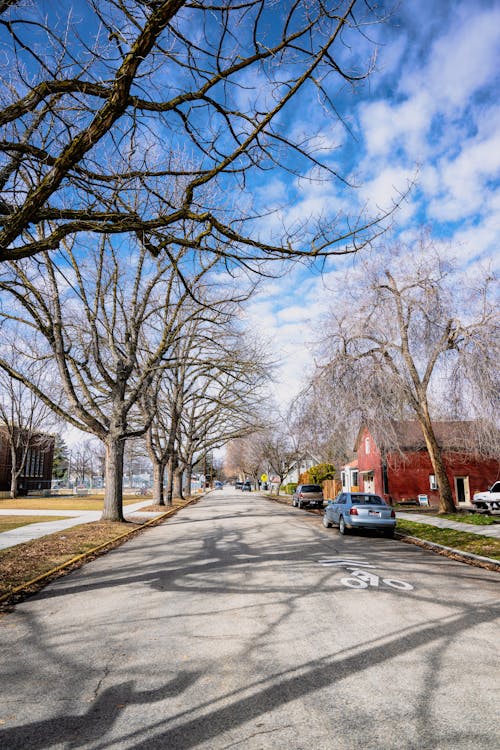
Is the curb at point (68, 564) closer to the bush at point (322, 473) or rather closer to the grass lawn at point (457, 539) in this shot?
the grass lawn at point (457, 539)

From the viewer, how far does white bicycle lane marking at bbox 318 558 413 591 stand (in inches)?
329

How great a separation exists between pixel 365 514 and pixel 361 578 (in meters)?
8.09

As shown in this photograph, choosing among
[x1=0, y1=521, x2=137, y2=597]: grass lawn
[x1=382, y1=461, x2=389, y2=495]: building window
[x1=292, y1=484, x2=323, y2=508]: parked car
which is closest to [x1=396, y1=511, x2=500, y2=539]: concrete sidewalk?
[x1=0, y1=521, x2=137, y2=597]: grass lawn

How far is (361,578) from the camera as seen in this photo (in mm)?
9000

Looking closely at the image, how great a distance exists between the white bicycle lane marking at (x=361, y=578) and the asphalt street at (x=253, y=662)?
2.3 inches

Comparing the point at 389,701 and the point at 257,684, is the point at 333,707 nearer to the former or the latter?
the point at 389,701

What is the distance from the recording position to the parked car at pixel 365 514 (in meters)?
16.7

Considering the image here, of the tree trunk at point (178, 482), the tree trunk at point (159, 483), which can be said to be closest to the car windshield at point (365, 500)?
the tree trunk at point (159, 483)

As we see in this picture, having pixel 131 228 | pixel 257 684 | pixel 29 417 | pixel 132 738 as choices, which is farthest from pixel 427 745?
pixel 29 417

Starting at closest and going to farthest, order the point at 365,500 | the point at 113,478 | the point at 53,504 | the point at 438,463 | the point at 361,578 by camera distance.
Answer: the point at 361,578 < the point at 365,500 < the point at 113,478 < the point at 438,463 < the point at 53,504

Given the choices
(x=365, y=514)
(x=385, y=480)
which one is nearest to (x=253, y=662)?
(x=365, y=514)

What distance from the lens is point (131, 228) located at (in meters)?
6.41

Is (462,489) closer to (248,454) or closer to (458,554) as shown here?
(458,554)

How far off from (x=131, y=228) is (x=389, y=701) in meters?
5.60
